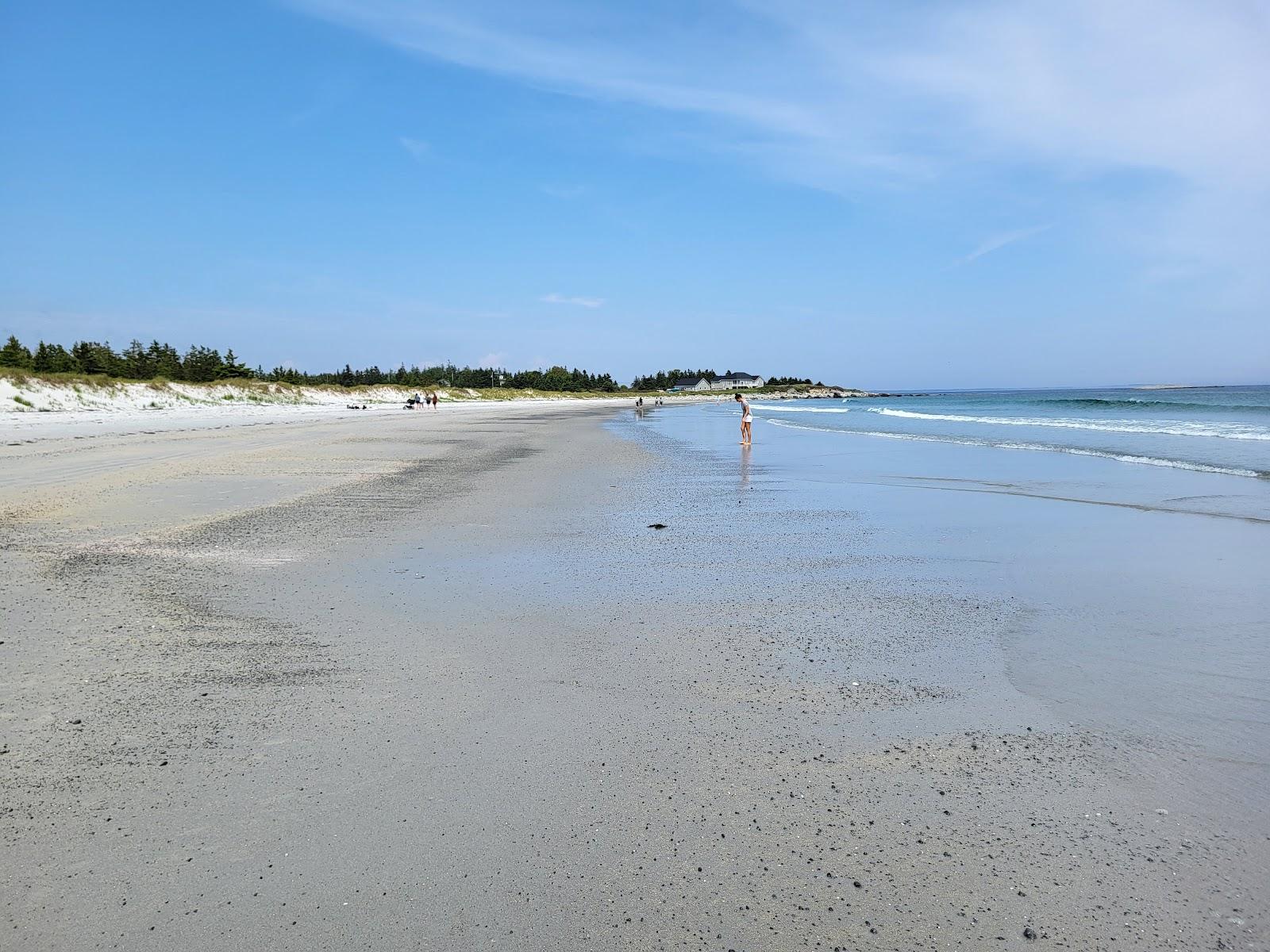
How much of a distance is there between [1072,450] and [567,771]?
68.5ft

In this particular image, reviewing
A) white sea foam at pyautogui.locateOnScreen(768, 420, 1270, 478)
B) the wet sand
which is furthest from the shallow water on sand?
white sea foam at pyautogui.locateOnScreen(768, 420, 1270, 478)

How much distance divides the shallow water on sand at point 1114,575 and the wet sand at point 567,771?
0.22m

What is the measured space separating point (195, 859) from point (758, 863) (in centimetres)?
195

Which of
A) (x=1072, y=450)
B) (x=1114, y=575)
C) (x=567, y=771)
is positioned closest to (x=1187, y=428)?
(x=1072, y=450)

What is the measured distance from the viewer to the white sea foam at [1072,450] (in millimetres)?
14758

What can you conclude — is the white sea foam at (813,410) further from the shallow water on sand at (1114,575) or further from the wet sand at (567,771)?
the wet sand at (567,771)

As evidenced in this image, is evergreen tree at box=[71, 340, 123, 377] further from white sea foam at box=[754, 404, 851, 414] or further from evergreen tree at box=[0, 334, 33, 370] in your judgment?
white sea foam at box=[754, 404, 851, 414]

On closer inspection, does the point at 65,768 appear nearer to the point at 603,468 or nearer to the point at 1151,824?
the point at 1151,824

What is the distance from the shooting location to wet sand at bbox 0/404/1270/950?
2.34 meters

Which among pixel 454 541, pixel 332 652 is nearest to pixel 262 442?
pixel 454 541

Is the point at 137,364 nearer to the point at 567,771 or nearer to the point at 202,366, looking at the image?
Result: the point at 202,366

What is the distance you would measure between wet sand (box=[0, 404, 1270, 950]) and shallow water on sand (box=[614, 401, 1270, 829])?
0.22 meters

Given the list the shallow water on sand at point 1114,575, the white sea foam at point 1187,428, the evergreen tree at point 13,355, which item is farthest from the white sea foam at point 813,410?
the evergreen tree at point 13,355

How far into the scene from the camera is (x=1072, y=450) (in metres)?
20.1
